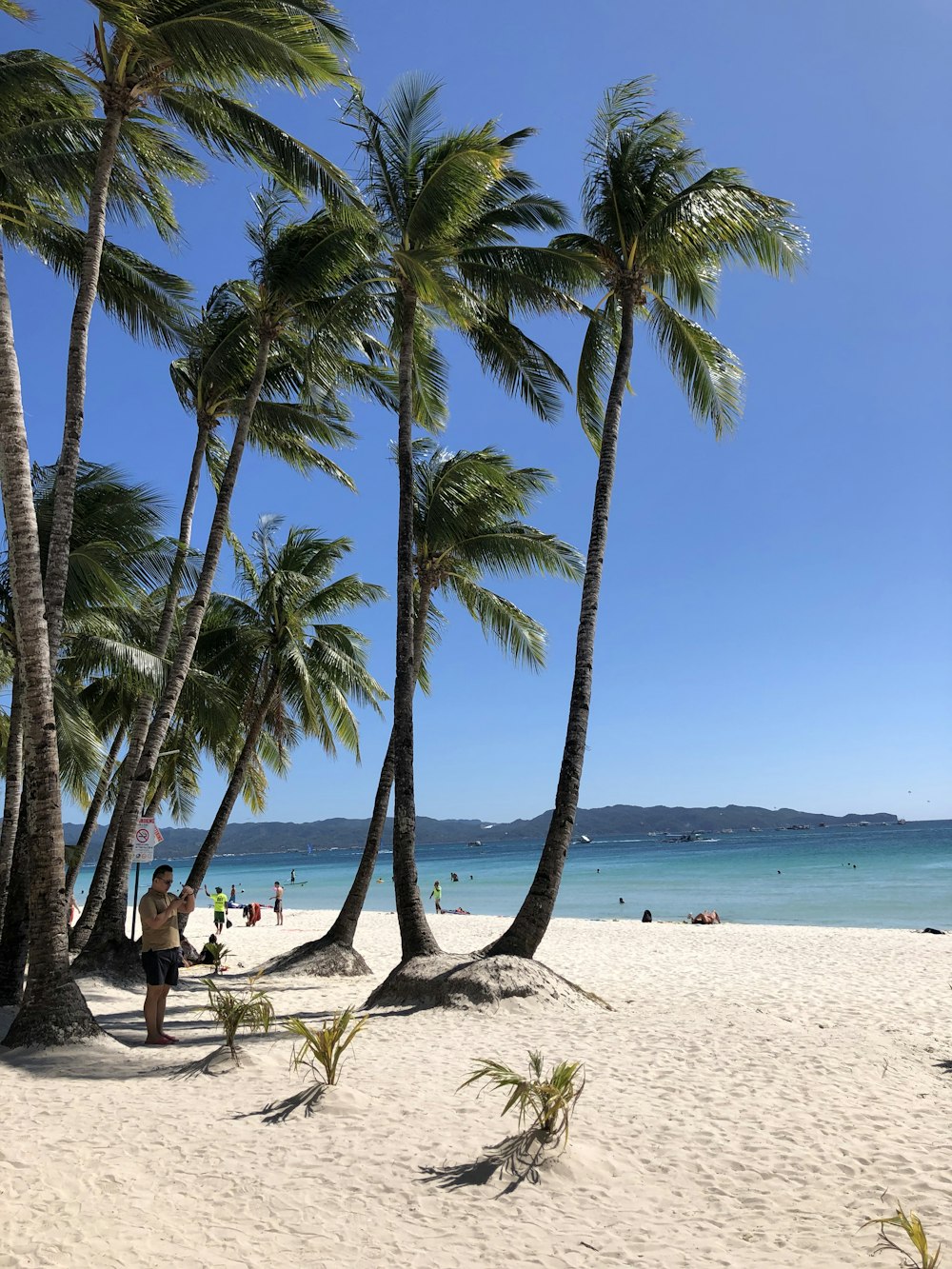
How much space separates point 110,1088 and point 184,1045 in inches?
67.8

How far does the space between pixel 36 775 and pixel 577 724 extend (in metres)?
5.60

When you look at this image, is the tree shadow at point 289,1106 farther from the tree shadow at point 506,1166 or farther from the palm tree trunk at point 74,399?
the palm tree trunk at point 74,399

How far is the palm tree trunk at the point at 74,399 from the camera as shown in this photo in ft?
27.5

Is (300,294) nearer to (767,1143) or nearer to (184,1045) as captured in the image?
(184,1045)

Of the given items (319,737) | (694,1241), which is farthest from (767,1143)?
(319,737)

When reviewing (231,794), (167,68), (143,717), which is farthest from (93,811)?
(167,68)

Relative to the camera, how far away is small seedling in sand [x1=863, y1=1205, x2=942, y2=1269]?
11.7 feet

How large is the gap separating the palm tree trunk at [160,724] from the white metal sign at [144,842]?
0.11 metres

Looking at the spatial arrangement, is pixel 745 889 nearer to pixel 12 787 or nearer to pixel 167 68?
pixel 12 787

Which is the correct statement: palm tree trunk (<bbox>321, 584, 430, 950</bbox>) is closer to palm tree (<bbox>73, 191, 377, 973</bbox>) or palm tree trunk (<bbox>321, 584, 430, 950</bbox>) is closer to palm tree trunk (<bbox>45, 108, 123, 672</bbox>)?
palm tree (<bbox>73, 191, 377, 973</bbox>)

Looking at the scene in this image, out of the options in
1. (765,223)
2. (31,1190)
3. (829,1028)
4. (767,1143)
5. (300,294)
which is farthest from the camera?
(300,294)

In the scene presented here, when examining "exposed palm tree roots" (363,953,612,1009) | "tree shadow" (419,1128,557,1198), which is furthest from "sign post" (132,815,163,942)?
"tree shadow" (419,1128,557,1198)

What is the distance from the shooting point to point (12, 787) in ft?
39.4

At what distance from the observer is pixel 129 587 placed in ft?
43.9
